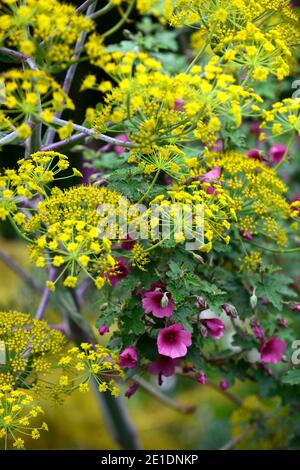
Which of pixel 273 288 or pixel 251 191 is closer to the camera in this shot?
pixel 251 191

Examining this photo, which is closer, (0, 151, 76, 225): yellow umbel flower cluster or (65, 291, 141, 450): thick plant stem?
(0, 151, 76, 225): yellow umbel flower cluster

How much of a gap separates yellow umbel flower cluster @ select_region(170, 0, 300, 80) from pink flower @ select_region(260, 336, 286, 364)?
0.64 m

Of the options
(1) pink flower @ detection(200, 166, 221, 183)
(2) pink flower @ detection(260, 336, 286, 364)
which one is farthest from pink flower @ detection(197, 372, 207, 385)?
(1) pink flower @ detection(200, 166, 221, 183)

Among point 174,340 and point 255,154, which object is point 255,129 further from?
point 174,340

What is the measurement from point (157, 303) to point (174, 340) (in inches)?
3.2

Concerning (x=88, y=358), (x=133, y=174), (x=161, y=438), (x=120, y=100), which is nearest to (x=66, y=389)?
(x=88, y=358)

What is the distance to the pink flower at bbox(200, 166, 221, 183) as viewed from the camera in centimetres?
135

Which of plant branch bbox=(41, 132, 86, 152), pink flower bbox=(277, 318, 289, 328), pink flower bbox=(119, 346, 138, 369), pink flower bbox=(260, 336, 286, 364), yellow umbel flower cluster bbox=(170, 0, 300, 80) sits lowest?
pink flower bbox=(260, 336, 286, 364)

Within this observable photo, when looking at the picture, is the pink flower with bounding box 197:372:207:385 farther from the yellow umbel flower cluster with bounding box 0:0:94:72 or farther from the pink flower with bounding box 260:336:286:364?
the yellow umbel flower cluster with bounding box 0:0:94:72

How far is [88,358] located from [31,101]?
511 mm

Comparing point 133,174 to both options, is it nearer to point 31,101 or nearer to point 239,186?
point 239,186

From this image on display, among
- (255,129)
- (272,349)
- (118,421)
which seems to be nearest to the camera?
(272,349)

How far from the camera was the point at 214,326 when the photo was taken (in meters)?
1.40

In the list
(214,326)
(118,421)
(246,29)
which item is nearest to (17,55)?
(246,29)
